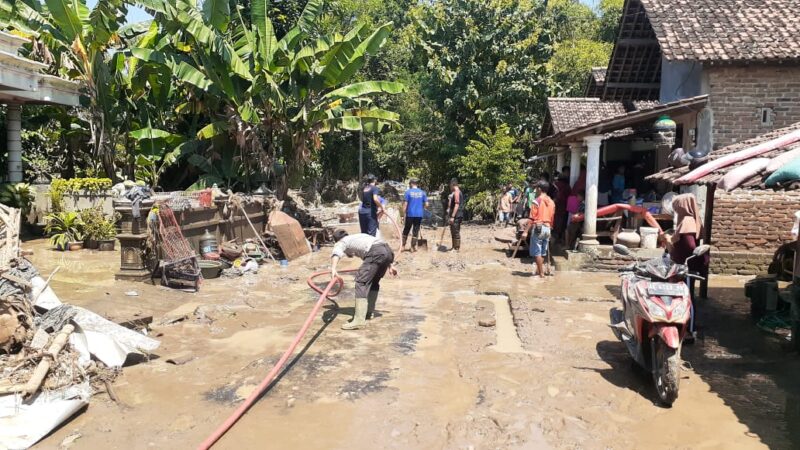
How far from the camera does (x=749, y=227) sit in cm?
1138

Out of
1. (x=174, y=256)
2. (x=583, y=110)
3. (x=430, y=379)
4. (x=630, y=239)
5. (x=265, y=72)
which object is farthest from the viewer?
(x=583, y=110)

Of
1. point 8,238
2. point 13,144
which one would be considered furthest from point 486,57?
point 8,238

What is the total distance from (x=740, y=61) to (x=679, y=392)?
27.1 ft

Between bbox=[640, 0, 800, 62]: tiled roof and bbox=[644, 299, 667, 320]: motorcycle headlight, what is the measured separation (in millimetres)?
7473

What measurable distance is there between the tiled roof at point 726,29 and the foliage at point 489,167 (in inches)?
334

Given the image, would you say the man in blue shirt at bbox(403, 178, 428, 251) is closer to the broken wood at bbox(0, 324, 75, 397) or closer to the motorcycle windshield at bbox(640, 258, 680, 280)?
the motorcycle windshield at bbox(640, 258, 680, 280)

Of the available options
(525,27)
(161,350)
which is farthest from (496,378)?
(525,27)

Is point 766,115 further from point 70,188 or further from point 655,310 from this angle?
point 70,188

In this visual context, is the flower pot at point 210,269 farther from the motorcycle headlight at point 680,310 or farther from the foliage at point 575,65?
the foliage at point 575,65

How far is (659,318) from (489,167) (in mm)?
16333

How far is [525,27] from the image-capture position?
2184 centimetres

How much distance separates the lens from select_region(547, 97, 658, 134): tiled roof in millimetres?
15992

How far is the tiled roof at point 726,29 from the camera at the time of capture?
11.2 m

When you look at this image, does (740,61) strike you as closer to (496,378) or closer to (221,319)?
(496,378)
